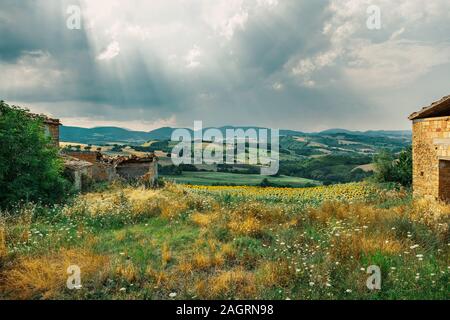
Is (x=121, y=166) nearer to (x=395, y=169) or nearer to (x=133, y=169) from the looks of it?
(x=133, y=169)

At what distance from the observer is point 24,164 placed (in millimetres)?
12602

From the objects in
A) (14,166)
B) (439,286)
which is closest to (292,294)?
(439,286)

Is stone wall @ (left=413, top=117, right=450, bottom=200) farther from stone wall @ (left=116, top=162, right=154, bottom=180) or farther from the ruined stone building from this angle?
stone wall @ (left=116, top=162, right=154, bottom=180)

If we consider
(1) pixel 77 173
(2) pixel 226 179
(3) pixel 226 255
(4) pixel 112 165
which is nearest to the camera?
(3) pixel 226 255

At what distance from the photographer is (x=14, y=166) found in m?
12.3

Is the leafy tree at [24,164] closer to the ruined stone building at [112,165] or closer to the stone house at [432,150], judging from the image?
the ruined stone building at [112,165]

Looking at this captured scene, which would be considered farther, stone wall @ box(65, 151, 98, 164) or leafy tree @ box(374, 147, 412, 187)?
stone wall @ box(65, 151, 98, 164)

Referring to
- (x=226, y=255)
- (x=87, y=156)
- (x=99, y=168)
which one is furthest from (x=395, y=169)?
(x=87, y=156)

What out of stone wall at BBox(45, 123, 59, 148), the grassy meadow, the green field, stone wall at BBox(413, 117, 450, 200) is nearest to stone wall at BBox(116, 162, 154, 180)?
the green field

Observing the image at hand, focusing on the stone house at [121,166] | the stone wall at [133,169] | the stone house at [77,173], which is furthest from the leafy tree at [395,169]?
the stone house at [77,173]

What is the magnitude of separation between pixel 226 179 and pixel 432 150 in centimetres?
2271

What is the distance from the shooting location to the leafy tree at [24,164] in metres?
11.9

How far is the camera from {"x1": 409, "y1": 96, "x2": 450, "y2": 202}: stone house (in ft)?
38.8
